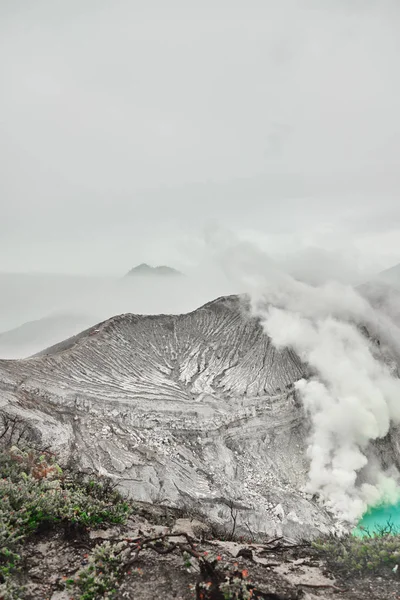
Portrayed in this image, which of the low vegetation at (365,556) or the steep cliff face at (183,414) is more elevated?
the steep cliff face at (183,414)

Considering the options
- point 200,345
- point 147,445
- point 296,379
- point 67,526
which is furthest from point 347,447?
point 67,526

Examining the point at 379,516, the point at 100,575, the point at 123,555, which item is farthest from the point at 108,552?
the point at 379,516

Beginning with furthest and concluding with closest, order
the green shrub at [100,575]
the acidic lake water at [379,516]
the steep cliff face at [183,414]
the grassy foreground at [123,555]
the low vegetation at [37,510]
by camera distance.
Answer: the acidic lake water at [379,516] → the steep cliff face at [183,414] → the low vegetation at [37,510] → the grassy foreground at [123,555] → the green shrub at [100,575]

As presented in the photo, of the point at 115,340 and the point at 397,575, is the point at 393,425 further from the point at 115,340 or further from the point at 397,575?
the point at 397,575

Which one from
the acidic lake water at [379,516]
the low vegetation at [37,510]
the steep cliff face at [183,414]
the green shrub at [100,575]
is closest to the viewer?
the green shrub at [100,575]

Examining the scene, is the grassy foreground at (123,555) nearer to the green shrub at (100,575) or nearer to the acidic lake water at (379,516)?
the green shrub at (100,575)

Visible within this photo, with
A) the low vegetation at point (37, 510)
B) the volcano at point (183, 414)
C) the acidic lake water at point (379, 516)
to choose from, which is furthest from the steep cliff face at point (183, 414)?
the low vegetation at point (37, 510)

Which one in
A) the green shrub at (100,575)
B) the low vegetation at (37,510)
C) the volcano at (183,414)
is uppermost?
the volcano at (183,414)

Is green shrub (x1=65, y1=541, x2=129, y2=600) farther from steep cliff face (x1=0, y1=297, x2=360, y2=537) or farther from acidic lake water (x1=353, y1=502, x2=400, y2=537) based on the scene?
acidic lake water (x1=353, y1=502, x2=400, y2=537)
